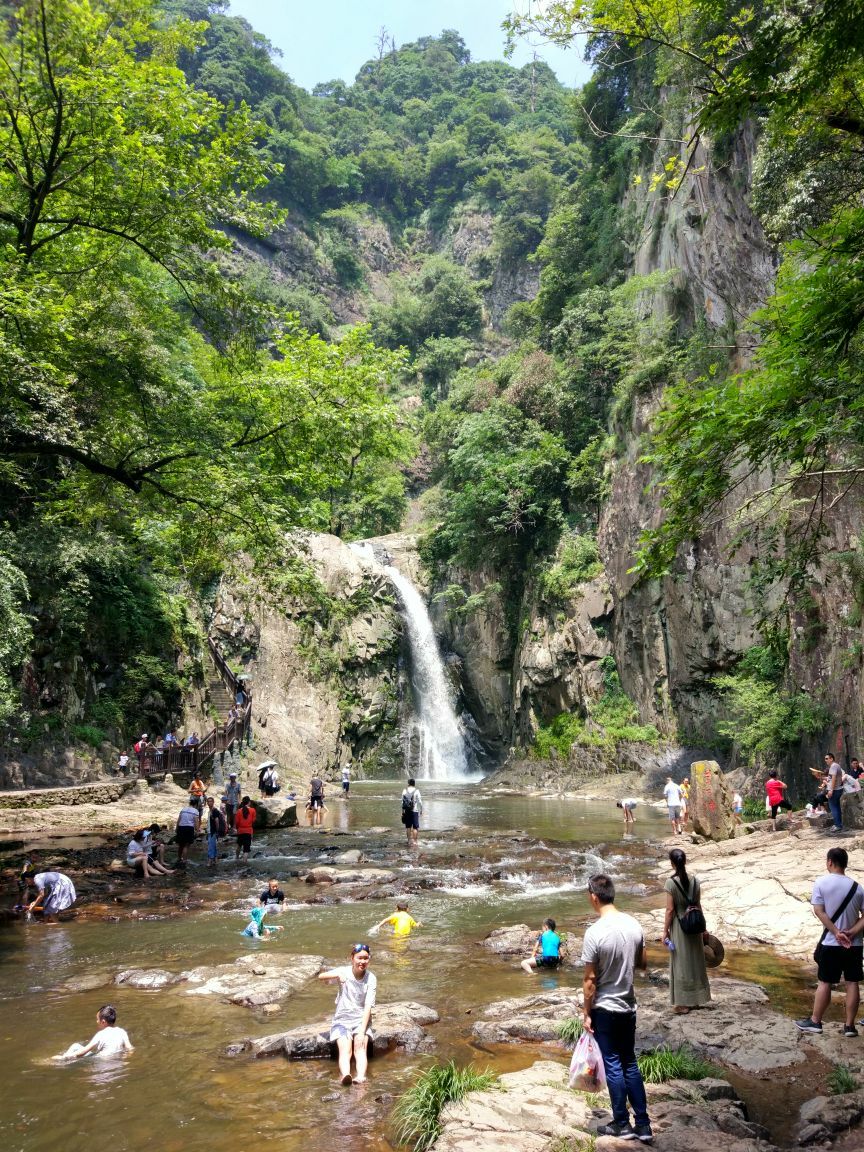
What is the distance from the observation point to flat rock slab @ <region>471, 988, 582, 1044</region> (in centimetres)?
622

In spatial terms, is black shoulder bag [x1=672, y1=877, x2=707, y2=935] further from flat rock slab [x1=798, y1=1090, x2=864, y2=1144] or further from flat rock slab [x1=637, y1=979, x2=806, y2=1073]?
flat rock slab [x1=798, y1=1090, x2=864, y2=1144]

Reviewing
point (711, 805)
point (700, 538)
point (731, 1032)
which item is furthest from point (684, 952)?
point (700, 538)

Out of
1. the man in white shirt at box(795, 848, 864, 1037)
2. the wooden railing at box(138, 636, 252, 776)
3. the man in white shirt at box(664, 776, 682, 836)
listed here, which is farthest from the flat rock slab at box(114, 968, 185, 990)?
the wooden railing at box(138, 636, 252, 776)

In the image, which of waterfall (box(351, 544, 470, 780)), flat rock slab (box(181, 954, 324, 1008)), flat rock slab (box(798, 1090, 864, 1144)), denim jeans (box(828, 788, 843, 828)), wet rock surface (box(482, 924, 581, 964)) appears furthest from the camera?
waterfall (box(351, 544, 470, 780))

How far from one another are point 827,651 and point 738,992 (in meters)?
10.0

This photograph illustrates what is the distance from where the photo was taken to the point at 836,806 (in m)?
12.2

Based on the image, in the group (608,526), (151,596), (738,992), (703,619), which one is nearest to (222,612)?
(151,596)

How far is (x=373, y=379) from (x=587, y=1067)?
1034 cm

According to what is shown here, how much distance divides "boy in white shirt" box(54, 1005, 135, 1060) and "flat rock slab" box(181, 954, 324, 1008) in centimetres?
139

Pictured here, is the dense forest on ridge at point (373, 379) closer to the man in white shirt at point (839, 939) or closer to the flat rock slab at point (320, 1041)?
the man in white shirt at point (839, 939)

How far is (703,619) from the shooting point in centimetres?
2366

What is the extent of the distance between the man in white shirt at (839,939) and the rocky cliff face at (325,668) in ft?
78.8

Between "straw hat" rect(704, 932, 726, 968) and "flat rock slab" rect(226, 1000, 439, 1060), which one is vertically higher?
"straw hat" rect(704, 932, 726, 968)

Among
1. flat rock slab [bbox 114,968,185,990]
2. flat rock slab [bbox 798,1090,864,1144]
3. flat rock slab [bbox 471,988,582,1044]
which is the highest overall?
flat rock slab [bbox 798,1090,864,1144]
